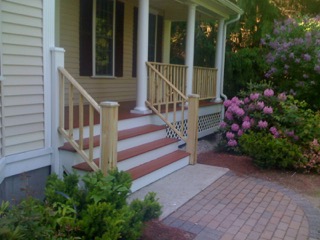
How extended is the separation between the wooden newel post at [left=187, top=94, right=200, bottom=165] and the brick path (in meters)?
0.98

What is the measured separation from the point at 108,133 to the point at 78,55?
11.6 ft

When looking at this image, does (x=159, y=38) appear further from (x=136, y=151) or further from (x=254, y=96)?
(x=136, y=151)

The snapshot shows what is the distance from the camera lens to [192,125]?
626 centimetres

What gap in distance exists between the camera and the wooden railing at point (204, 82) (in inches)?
346

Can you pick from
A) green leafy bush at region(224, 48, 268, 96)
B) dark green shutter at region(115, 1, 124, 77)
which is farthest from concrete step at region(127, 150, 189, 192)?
green leafy bush at region(224, 48, 268, 96)

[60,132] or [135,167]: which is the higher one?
[60,132]

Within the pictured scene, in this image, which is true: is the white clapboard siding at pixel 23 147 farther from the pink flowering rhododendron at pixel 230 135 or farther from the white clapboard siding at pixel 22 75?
the pink flowering rhododendron at pixel 230 135

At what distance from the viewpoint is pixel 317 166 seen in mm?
6379

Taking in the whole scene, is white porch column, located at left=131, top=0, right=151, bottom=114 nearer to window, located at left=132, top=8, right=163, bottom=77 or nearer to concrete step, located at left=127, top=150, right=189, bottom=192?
concrete step, located at left=127, top=150, right=189, bottom=192

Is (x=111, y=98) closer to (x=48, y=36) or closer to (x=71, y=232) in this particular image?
(x=48, y=36)

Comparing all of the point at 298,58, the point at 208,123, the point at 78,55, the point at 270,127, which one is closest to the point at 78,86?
the point at 78,55

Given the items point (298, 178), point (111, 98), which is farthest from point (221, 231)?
point (111, 98)

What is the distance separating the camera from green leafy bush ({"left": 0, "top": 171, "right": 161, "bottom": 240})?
2580mm

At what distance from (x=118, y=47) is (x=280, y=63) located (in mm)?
4419
